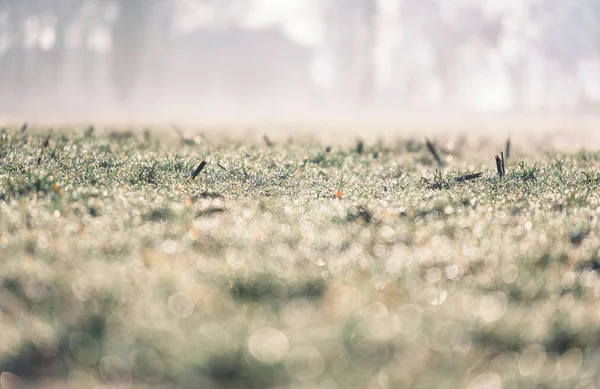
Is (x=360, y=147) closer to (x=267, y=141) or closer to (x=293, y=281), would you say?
(x=267, y=141)

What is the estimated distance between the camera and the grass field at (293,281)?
6.34 meters

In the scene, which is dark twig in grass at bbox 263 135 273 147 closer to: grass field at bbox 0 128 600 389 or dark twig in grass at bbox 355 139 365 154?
dark twig in grass at bbox 355 139 365 154

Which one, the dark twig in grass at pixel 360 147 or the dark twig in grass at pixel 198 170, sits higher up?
the dark twig in grass at pixel 360 147

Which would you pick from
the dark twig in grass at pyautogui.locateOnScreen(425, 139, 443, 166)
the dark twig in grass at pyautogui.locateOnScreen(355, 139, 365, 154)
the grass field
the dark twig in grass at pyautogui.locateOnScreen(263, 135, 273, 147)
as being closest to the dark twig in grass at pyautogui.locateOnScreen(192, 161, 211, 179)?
the grass field

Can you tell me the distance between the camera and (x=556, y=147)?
25953mm

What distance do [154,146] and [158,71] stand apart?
96.2 metres

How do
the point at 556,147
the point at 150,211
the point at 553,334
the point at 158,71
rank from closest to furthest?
the point at 553,334 < the point at 150,211 < the point at 556,147 < the point at 158,71

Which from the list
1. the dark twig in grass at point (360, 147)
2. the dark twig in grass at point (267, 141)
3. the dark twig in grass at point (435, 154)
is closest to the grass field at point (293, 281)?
the dark twig in grass at point (435, 154)

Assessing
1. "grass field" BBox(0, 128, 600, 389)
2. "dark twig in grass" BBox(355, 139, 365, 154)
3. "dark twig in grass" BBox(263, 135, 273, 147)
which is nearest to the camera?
"grass field" BBox(0, 128, 600, 389)

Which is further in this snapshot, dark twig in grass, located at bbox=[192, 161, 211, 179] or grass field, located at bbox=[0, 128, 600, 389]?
dark twig in grass, located at bbox=[192, 161, 211, 179]

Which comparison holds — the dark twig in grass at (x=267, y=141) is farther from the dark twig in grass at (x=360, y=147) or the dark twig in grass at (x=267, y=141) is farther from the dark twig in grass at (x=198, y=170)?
the dark twig in grass at (x=198, y=170)

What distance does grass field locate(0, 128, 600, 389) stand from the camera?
6340 millimetres

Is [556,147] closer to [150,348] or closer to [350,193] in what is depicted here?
[350,193]

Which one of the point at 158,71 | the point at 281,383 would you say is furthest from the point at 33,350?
the point at 158,71
